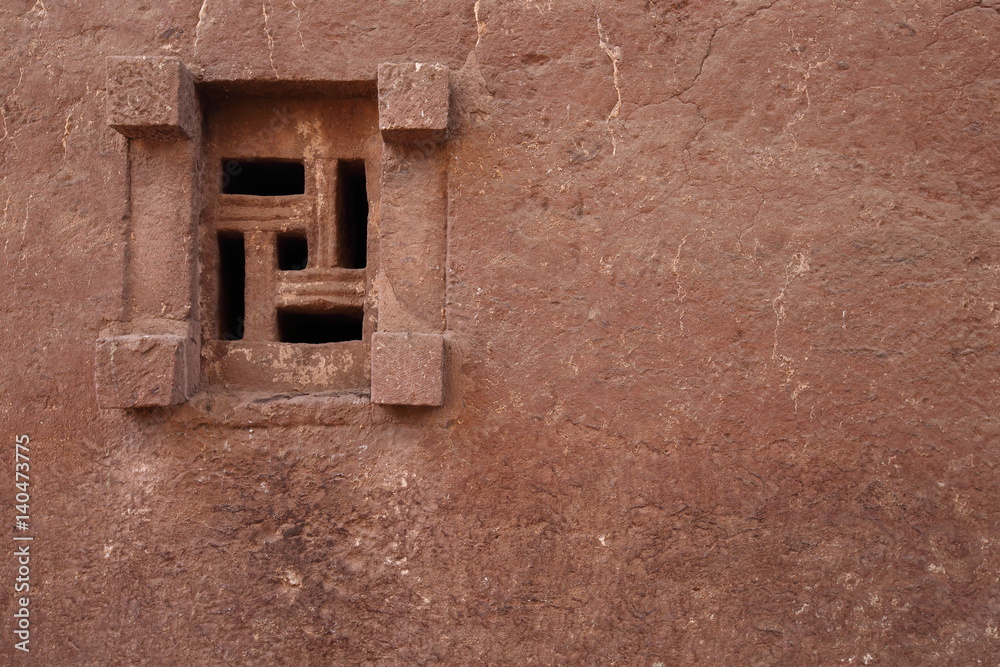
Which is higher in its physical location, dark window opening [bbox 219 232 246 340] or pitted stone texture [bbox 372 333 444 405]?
dark window opening [bbox 219 232 246 340]

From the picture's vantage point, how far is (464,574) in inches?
77.7

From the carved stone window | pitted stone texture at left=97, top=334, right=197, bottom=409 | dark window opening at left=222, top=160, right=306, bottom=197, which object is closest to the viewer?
pitted stone texture at left=97, top=334, right=197, bottom=409

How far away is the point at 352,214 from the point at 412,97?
0.51 m

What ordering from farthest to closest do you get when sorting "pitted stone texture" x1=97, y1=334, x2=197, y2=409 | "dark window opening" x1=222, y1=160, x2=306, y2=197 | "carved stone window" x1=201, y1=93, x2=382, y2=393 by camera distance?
"dark window opening" x1=222, y1=160, x2=306, y2=197, "carved stone window" x1=201, y1=93, x2=382, y2=393, "pitted stone texture" x1=97, y1=334, x2=197, y2=409

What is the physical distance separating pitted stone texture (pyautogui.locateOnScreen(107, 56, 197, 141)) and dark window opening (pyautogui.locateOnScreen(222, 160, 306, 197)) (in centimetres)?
25

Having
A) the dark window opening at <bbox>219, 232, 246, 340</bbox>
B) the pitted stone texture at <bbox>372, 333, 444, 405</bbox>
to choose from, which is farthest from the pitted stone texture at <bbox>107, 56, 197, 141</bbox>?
the pitted stone texture at <bbox>372, 333, 444, 405</bbox>

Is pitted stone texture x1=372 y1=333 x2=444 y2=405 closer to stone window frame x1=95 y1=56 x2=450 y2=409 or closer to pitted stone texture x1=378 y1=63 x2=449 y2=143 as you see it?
stone window frame x1=95 y1=56 x2=450 y2=409

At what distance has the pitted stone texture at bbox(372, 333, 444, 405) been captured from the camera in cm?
193

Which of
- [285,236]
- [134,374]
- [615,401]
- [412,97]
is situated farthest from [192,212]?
[615,401]

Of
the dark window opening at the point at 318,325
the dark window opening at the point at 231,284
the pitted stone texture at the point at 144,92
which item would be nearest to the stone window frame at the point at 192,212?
the pitted stone texture at the point at 144,92

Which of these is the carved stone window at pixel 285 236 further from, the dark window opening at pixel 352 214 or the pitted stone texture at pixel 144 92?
the pitted stone texture at pixel 144 92

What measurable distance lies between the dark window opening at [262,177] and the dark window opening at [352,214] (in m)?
0.14

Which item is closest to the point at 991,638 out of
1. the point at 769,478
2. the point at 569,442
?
the point at 769,478

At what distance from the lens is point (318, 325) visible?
2.44 m
